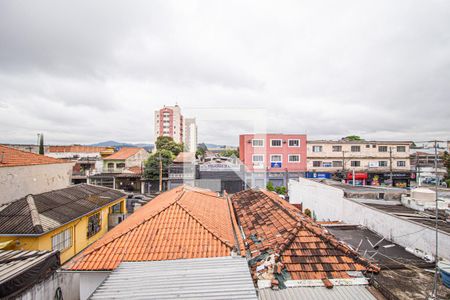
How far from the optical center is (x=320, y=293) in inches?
203

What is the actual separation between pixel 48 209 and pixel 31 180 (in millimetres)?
2984

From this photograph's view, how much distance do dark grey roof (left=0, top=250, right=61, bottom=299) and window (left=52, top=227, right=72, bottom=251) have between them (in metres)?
4.22

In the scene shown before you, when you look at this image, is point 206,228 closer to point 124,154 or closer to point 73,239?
point 73,239

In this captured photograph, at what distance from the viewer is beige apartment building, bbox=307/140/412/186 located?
3456 centimetres

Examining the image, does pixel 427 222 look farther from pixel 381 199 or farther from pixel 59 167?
pixel 59 167

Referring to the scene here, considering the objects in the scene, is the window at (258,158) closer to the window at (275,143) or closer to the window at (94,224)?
the window at (275,143)

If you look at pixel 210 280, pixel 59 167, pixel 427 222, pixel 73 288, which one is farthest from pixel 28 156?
pixel 427 222

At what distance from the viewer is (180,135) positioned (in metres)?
83.1

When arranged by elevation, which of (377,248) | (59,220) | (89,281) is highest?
(59,220)

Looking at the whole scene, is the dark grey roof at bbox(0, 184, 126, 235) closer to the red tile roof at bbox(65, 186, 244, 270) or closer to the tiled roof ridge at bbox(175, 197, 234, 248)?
the red tile roof at bbox(65, 186, 244, 270)

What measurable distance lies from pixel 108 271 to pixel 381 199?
15307 millimetres

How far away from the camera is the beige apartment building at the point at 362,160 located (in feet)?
113

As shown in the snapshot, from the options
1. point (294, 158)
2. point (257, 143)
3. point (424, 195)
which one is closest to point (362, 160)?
point (294, 158)

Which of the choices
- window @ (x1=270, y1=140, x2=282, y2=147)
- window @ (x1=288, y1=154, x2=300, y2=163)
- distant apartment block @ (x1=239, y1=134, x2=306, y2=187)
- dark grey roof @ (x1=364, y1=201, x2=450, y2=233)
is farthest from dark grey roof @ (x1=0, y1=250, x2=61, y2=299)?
window @ (x1=288, y1=154, x2=300, y2=163)
